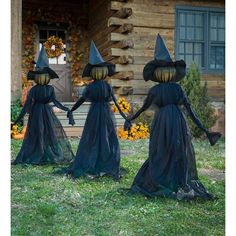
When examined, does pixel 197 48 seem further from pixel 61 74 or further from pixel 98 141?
pixel 98 141

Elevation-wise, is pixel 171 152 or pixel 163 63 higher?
pixel 163 63

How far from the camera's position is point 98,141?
5508mm

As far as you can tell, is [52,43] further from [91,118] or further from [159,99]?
[159,99]

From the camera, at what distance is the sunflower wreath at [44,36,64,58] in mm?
13820

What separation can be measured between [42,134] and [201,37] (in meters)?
7.14

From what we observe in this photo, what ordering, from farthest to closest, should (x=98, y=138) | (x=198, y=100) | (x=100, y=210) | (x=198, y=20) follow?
(x=198, y=20) → (x=198, y=100) → (x=98, y=138) → (x=100, y=210)

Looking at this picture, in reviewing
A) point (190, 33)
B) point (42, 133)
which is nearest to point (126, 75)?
point (190, 33)

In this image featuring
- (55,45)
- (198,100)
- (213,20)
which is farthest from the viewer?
(55,45)

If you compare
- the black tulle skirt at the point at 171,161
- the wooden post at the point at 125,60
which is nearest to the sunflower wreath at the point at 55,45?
the wooden post at the point at 125,60

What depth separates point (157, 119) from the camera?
4449 millimetres

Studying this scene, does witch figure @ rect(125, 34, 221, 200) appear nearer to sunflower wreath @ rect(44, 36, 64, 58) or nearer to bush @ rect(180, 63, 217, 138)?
bush @ rect(180, 63, 217, 138)

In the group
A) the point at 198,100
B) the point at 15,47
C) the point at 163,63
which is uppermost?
the point at 15,47

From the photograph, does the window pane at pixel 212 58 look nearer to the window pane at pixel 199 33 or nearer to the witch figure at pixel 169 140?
the window pane at pixel 199 33

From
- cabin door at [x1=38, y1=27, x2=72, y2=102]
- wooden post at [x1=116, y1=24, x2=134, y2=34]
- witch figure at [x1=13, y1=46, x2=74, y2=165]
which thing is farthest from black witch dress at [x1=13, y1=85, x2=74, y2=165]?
cabin door at [x1=38, y1=27, x2=72, y2=102]
